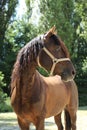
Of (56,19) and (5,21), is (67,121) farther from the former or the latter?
(56,19)

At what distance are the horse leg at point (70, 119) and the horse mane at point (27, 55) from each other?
2107 millimetres

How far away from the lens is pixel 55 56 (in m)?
4.87

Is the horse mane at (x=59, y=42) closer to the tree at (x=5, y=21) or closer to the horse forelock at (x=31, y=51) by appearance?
the horse forelock at (x=31, y=51)

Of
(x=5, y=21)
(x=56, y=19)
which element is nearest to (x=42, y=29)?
(x=56, y=19)

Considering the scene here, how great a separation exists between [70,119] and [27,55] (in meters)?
2.56

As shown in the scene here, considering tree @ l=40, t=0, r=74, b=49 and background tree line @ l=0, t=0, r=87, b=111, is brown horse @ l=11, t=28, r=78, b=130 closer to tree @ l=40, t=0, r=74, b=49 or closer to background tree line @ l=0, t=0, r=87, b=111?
background tree line @ l=0, t=0, r=87, b=111

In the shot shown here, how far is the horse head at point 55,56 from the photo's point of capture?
483cm

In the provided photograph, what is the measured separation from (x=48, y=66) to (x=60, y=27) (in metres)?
25.6

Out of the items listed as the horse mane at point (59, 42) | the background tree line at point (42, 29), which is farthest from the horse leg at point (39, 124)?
the background tree line at point (42, 29)

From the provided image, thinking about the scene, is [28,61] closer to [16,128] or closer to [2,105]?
[16,128]

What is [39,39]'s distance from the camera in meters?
4.97

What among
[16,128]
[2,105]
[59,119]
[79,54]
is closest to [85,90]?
[79,54]

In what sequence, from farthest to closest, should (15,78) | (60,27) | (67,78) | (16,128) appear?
(60,27) → (16,128) → (15,78) → (67,78)

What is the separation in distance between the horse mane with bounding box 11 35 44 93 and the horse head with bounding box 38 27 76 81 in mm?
82
